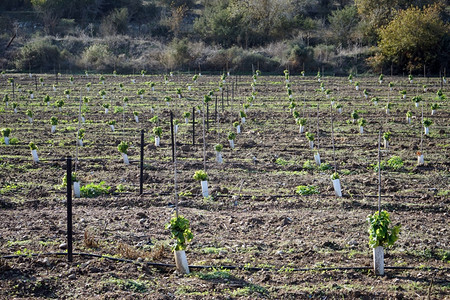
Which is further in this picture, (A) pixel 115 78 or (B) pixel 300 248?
(A) pixel 115 78

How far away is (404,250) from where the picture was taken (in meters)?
7.84

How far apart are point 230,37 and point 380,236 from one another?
44351 millimetres

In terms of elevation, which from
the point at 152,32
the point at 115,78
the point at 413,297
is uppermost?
the point at 152,32

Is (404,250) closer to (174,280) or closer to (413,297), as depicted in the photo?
(413,297)

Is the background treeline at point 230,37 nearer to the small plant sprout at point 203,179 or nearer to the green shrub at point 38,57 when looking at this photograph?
the green shrub at point 38,57

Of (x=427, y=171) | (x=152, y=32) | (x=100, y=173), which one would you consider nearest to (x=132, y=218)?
(x=100, y=173)

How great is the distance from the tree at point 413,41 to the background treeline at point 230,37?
0.07 meters

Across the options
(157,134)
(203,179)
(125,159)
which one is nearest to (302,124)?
(157,134)

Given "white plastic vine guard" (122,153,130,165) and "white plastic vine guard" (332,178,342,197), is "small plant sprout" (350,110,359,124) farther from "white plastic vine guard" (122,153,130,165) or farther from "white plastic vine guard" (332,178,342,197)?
"white plastic vine guard" (332,178,342,197)

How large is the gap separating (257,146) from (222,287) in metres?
10.4

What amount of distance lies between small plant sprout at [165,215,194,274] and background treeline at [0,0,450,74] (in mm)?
34936

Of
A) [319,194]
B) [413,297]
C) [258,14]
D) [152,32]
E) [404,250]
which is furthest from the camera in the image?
[152,32]

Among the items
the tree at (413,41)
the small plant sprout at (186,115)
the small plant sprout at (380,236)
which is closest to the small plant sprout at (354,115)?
the small plant sprout at (186,115)

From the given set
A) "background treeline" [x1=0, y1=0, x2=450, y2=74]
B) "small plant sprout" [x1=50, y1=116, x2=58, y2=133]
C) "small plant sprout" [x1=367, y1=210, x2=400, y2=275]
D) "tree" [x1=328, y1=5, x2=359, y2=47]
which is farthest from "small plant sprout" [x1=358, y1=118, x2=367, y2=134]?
"tree" [x1=328, y1=5, x2=359, y2=47]
